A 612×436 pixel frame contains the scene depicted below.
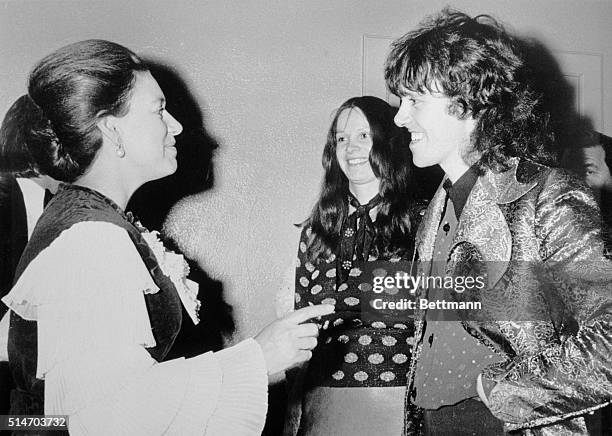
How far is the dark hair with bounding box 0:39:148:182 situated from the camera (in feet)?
2.95

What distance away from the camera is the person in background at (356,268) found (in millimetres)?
994

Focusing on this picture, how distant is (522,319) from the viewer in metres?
0.87

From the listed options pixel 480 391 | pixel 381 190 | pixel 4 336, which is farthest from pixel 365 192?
pixel 4 336

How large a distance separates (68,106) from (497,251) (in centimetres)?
64

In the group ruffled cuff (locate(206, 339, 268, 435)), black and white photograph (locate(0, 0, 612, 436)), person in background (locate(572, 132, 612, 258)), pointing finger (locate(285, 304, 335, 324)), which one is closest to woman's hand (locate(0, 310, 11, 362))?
black and white photograph (locate(0, 0, 612, 436))

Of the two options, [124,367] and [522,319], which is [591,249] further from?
[124,367]

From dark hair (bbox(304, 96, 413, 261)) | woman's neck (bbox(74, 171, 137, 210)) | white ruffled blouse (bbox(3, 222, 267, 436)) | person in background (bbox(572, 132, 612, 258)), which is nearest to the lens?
white ruffled blouse (bbox(3, 222, 267, 436))

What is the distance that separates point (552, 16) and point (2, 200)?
102cm

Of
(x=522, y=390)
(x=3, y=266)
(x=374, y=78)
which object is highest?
(x=374, y=78)

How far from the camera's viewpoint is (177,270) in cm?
99

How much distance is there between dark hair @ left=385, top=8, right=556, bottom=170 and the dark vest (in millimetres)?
478

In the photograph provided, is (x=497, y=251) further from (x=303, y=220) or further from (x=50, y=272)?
(x=50, y=272)

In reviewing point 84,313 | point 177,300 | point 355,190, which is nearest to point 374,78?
point 355,190

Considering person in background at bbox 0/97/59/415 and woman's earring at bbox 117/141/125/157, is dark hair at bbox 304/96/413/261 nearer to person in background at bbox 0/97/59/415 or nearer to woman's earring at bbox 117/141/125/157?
woman's earring at bbox 117/141/125/157
